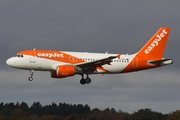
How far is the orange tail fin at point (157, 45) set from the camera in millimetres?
100500

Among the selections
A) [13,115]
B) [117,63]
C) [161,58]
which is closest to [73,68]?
[117,63]

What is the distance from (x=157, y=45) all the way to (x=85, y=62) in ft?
48.3

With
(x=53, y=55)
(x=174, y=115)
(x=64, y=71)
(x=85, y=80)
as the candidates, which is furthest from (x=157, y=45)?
(x=174, y=115)

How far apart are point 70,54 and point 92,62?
3.86 meters

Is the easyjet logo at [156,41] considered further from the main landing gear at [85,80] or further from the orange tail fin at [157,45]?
the main landing gear at [85,80]

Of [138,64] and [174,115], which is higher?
[138,64]

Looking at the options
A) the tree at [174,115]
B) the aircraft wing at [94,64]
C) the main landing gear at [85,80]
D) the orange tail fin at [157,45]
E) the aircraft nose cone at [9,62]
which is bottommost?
the tree at [174,115]

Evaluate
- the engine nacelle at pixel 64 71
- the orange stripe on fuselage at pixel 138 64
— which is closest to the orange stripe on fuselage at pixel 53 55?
the engine nacelle at pixel 64 71

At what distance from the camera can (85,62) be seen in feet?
304

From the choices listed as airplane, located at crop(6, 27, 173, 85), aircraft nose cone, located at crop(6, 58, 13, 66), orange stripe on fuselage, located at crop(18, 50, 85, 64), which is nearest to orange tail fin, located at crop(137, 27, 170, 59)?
airplane, located at crop(6, 27, 173, 85)

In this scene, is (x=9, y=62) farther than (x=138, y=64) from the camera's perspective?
No

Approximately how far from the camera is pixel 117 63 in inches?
3802

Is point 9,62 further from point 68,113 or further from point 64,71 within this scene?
point 68,113

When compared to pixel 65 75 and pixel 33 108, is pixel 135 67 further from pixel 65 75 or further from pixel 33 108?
pixel 33 108
